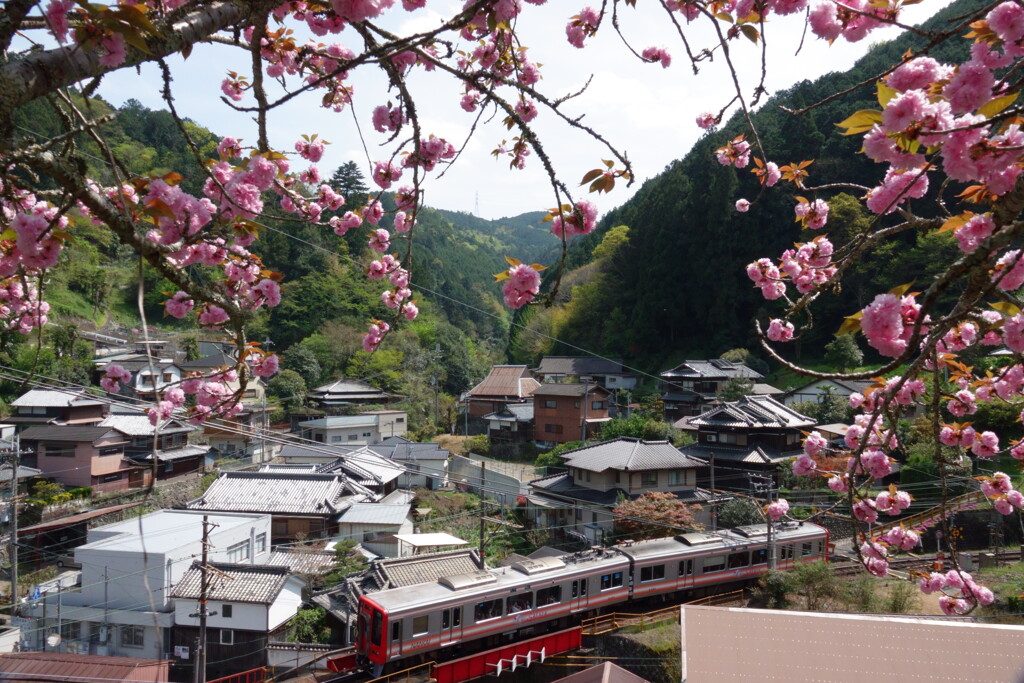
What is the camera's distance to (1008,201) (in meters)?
1.53

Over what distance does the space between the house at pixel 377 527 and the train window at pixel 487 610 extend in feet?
Result: 13.8

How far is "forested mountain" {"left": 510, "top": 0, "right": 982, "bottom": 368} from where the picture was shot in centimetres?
2477

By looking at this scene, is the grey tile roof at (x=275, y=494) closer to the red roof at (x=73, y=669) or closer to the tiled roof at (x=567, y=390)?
the red roof at (x=73, y=669)

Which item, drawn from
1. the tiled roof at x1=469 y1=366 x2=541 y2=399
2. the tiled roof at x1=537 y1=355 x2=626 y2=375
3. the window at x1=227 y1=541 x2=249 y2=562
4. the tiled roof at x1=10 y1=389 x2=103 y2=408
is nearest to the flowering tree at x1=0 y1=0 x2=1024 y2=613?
the window at x1=227 y1=541 x2=249 y2=562

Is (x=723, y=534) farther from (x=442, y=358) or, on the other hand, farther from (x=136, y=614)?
(x=442, y=358)

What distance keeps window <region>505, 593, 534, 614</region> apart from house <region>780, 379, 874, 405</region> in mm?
12391

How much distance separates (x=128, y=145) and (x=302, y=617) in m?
35.6

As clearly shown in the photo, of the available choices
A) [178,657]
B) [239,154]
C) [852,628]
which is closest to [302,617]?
[178,657]

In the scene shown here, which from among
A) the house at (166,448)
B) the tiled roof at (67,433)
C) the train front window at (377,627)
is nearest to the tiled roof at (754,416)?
the train front window at (377,627)

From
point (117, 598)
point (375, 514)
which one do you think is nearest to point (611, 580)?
point (375, 514)

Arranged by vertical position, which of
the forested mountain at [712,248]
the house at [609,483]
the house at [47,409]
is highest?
the forested mountain at [712,248]

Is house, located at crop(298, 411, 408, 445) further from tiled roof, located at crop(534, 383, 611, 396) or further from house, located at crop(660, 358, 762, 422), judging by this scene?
house, located at crop(660, 358, 762, 422)

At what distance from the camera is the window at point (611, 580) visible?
8.93 meters

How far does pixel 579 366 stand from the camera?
27.4 metres
